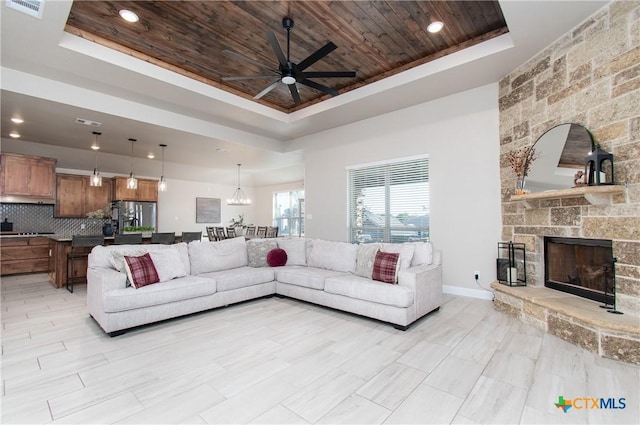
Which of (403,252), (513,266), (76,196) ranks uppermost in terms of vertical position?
(76,196)

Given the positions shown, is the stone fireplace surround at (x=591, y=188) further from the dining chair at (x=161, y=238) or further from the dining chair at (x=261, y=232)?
the dining chair at (x=261, y=232)

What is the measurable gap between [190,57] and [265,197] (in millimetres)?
8120

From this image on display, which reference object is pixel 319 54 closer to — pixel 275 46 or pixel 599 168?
pixel 275 46

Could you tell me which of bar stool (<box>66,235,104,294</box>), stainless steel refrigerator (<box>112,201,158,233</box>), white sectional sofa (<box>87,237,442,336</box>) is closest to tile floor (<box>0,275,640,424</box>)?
white sectional sofa (<box>87,237,442,336</box>)

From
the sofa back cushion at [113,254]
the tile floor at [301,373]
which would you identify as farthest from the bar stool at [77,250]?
the sofa back cushion at [113,254]

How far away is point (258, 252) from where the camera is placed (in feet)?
15.5

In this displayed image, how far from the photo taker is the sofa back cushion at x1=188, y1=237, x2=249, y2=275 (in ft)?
13.8

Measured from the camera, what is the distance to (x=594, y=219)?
3.05m

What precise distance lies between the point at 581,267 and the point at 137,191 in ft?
30.4

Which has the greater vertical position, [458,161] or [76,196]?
[458,161]

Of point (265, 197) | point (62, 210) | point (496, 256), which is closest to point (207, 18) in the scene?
point (496, 256)

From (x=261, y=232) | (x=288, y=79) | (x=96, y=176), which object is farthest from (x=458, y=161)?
(x=96, y=176)

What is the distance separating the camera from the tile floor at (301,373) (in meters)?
1.83

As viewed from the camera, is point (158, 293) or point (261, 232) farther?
point (261, 232)
